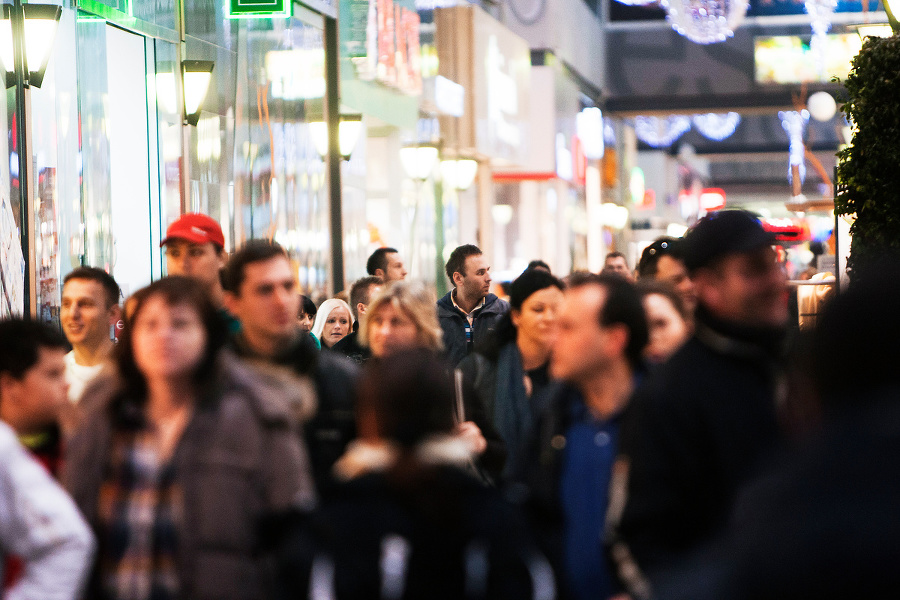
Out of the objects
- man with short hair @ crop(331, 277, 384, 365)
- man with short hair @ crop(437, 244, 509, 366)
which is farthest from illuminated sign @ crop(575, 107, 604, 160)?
man with short hair @ crop(331, 277, 384, 365)

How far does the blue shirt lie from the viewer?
3646mm

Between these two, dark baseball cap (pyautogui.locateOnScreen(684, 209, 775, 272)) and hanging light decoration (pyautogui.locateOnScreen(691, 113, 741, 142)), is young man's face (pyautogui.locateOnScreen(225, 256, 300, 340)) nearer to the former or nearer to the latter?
dark baseball cap (pyautogui.locateOnScreen(684, 209, 775, 272))

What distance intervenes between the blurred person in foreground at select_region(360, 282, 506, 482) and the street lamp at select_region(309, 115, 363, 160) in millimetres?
11709

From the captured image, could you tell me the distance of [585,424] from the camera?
12.7ft

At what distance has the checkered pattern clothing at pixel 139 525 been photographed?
3695 millimetres

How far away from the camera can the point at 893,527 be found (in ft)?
5.57

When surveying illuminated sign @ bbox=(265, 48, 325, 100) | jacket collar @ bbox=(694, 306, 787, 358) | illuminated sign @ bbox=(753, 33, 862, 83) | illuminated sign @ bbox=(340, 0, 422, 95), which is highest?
illuminated sign @ bbox=(753, 33, 862, 83)

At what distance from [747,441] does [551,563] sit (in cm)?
64

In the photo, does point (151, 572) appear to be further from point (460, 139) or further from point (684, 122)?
point (684, 122)

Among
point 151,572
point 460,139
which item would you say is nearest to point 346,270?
point 460,139

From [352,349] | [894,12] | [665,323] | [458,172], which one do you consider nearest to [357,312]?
[352,349]

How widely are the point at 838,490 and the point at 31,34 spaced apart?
8.60m

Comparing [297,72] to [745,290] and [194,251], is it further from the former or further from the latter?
[745,290]

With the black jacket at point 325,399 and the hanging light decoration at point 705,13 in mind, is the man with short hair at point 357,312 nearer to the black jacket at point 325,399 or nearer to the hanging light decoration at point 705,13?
the black jacket at point 325,399
